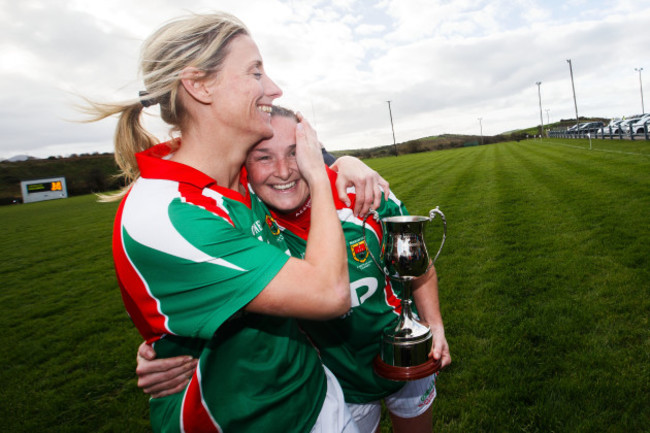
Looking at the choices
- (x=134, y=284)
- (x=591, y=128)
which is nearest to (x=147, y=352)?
(x=134, y=284)

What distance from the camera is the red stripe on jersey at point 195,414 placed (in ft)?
4.14

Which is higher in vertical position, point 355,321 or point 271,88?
point 271,88

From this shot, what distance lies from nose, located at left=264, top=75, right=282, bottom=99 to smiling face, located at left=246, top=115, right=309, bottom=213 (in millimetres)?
149

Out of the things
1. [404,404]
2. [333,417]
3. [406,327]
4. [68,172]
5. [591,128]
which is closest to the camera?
[333,417]

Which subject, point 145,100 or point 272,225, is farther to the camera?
point 272,225

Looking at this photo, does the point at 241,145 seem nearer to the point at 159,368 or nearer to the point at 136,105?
the point at 136,105

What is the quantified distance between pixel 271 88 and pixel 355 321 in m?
1.21

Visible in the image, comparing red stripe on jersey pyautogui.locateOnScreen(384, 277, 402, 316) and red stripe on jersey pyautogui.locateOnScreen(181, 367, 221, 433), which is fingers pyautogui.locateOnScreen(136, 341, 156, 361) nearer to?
red stripe on jersey pyautogui.locateOnScreen(181, 367, 221, 433)

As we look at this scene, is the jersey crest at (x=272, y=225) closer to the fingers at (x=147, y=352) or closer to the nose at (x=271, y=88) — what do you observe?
the nose at (x=271, y=88)

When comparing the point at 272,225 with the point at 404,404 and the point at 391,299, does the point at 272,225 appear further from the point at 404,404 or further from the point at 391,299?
the point at 404,404

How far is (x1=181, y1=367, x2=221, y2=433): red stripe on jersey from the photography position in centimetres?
126

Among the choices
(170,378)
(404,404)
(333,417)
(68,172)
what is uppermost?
(68,172)

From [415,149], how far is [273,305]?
69485 mm

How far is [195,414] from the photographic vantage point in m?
1.28
